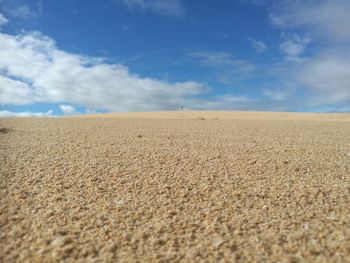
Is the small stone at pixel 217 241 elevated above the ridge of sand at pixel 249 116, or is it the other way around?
the ridge of sand at pixel 249 116

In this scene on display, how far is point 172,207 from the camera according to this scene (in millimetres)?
2994

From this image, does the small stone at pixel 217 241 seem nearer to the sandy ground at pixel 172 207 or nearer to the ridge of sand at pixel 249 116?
the sandy ground at pixel 172 207

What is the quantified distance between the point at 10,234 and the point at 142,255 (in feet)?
3.86

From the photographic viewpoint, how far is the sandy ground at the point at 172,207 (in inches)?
88.2

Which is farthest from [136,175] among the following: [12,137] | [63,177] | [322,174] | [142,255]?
[12,137]

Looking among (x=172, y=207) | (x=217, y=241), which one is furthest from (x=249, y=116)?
(x=217, y=241)

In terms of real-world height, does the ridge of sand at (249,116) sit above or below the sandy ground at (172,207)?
above

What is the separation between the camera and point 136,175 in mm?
3992

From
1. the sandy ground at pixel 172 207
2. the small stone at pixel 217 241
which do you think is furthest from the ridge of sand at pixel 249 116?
the small stone at pixel 217 241

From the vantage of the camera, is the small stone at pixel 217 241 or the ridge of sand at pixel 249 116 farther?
the ridge of sand at pixel 249 116

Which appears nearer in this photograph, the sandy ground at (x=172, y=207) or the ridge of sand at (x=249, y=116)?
the sandy ground at (x=172, y=207)

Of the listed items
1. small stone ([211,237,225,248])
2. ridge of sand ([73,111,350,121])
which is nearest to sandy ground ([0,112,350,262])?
small stone ([211,237,225,248])

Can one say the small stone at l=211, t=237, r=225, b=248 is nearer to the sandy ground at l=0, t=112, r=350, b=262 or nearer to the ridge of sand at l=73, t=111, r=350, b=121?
the sandy ground at l=0, t=112, r=350, b=262

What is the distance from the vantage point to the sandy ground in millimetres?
2240
